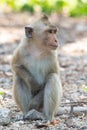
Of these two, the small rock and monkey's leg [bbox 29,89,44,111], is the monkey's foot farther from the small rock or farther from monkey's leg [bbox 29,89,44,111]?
the small rock

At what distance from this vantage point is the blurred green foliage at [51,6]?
17.9 m

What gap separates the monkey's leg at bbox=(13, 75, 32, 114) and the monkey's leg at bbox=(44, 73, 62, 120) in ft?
1.22

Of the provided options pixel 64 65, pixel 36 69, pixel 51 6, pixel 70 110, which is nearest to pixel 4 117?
pixel 36 69

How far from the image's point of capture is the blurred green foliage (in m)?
17.9

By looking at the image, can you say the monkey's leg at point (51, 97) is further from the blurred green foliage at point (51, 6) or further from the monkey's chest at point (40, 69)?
the blurred green foliage at point (51, 6)

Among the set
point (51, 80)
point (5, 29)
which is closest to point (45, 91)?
point (51, 80)

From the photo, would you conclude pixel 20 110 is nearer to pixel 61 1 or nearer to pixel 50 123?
pixel 50 123

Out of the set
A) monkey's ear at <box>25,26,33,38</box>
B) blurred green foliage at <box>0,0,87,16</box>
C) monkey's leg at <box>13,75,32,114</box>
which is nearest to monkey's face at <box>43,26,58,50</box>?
monkey's ear at <box>25,26,33,38</box>

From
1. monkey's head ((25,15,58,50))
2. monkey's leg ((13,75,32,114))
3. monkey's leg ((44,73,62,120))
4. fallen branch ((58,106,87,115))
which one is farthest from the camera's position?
fallen branch ((58,106,87,115))

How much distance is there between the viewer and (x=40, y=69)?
293 inches

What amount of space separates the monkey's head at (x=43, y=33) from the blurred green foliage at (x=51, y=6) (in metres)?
10.1

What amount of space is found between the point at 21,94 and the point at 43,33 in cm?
90

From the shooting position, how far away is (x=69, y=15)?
18.2 m

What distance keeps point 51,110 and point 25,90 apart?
54 centimetres
